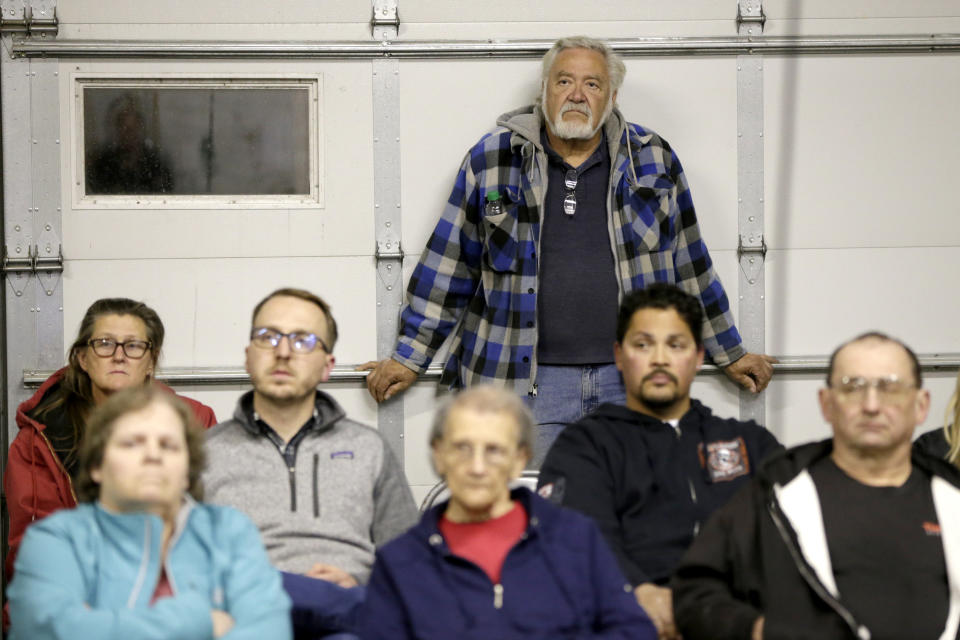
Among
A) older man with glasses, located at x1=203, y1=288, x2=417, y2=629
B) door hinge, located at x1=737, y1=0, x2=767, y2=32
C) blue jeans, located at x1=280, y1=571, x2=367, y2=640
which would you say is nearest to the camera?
blue jeans, located at x1=280, y1=571, x2=367, y2=640

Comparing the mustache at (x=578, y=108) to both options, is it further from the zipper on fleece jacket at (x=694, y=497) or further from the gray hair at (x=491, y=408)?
the gray hair at (x=491, y=408)

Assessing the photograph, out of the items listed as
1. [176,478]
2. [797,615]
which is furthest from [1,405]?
[797,615]

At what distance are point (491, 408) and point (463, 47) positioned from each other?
2.06 m

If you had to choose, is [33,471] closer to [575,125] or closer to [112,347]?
[112,347]

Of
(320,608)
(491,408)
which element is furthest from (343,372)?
(491,408)

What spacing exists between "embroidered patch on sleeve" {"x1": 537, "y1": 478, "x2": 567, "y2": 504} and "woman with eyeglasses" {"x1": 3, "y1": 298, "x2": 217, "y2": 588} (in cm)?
121

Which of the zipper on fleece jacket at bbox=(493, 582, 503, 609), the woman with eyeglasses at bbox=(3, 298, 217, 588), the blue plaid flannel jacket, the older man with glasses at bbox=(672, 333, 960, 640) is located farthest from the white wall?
the zipper on fleece jacket at bbox=(493, 582, 503, 609)

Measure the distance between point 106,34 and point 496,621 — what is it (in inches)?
110

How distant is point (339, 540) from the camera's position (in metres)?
3.10

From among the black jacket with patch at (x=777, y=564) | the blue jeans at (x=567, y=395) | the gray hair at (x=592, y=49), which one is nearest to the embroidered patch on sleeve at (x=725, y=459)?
the black jacket with patch at (x=777, y=564)

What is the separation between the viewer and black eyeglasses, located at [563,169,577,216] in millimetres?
4199

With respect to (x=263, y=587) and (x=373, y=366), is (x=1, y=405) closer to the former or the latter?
(x=373, y=366)

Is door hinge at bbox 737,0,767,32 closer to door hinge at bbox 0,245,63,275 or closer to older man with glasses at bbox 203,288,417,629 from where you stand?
older man with glasses at bbox 203,288,417,629

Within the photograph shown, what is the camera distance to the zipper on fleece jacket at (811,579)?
2.57 metres
